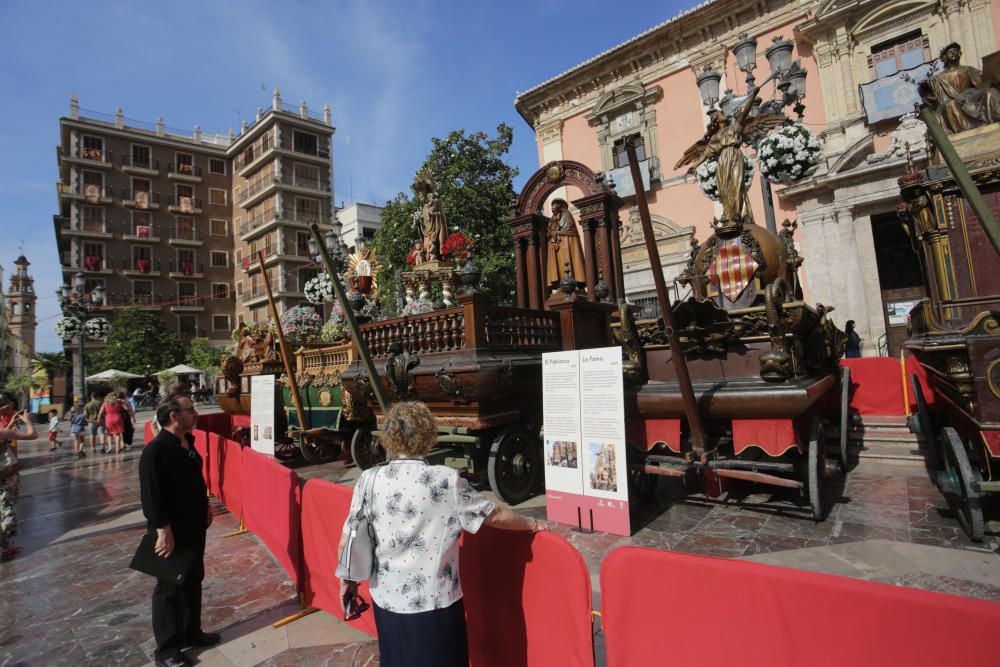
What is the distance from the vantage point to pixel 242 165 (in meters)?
46.1

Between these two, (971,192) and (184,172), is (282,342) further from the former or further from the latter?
(184,172)

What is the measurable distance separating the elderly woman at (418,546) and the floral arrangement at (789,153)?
319 inches

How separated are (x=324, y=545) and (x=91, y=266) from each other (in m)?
49.8

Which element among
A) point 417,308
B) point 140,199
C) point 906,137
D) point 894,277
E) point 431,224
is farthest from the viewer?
point 140,199

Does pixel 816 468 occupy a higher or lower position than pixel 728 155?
lower

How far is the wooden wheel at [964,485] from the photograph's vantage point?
3951 millimetres

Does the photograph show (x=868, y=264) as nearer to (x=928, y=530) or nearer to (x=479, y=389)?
(x=928, y=530)

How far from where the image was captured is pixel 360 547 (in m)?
2.24

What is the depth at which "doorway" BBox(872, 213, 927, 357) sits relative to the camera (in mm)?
14594

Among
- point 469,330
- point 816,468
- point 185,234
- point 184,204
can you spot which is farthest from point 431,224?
point 184,204

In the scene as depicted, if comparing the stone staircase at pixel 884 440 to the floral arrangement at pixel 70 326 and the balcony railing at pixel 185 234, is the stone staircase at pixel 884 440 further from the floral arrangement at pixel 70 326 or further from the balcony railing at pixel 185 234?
the balcony railing at pixel 185 234

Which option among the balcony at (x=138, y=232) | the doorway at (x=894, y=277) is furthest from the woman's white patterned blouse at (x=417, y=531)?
the balcony at (x=138, y=232)

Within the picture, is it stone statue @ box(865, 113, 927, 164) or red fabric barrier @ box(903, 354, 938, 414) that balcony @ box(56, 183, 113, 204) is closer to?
stone statue @ box(865, 113, 927, 164)

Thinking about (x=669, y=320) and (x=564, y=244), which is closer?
(x=669, y=320)
